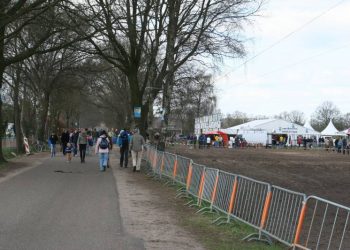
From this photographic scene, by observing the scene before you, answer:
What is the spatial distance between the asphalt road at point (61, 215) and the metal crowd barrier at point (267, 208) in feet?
6.35

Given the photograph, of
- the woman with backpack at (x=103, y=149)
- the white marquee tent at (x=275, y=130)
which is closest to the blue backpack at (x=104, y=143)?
the woman with backpack at (x=103, y=149)

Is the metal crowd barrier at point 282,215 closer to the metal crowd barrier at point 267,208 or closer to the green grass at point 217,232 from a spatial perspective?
the metal crowd barrier at point 267,208

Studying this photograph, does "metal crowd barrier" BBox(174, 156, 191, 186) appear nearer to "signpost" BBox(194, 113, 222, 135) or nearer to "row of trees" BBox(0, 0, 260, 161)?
"row of trees" BBox(0, 0, 260, 161)

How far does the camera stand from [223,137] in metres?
75.1

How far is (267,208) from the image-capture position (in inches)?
336

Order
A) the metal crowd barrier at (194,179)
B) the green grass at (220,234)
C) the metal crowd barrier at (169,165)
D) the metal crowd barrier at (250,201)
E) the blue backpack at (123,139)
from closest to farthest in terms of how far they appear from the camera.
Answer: the green grass at (220,234) → the metal crowd barrier at (250,201) → the metal crowd barrier at (194,179) → the metal crowd barrier at (169,165) → the blue backpack at (123,139)

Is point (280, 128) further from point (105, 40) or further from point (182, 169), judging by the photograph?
point (182, 169)

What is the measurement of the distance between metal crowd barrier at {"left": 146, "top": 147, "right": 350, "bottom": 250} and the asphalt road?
76.3 inches

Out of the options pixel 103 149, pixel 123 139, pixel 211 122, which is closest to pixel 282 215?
pixel 103 149

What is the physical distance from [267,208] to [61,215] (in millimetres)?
4081

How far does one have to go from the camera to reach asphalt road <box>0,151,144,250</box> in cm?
809

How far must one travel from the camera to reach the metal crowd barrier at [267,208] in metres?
8.07

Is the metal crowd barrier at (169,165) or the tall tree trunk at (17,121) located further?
the tall tree trunk at (17,121)

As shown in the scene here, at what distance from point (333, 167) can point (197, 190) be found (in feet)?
64.3
